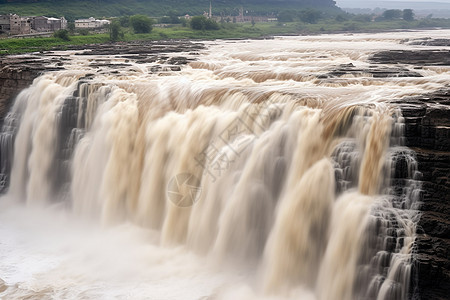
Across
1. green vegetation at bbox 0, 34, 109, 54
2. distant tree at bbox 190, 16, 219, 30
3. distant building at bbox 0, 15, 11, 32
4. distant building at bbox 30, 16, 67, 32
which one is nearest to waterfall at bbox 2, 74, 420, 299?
green vegetation at bbox 0, 34, 109, 54

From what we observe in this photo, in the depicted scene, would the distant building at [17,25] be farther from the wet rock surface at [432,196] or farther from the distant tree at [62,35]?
the wet rock surface at [432,196]

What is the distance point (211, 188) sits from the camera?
65.1ft

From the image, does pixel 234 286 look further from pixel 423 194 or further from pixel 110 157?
pixel 110 157

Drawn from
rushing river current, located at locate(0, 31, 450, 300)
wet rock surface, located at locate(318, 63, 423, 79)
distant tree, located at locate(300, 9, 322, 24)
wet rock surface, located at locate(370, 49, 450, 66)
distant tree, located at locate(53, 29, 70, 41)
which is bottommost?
rushing river current, located at locate(0, 31, 450, 300)

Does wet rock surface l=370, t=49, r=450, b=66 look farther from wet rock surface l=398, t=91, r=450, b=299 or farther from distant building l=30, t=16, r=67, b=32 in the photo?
distant building l=30, t=16, r=67, b=32

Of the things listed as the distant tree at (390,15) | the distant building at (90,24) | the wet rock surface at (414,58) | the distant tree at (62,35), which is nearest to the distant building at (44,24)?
the distant building at (90,24)

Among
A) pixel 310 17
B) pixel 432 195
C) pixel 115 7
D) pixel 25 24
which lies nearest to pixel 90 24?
pixel 25 24

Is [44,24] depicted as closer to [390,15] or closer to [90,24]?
[90,24]

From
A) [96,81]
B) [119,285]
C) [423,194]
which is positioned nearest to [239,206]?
[119,285]

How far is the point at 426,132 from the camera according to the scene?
15.8 m

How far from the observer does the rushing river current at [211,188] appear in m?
15.7

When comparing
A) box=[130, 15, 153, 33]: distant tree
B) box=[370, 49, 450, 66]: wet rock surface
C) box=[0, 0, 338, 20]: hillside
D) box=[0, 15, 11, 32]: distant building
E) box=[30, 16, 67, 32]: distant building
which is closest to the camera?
box=[370, 49, 450, 66]: wet rock surface

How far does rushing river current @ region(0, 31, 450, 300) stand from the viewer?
15.7 m

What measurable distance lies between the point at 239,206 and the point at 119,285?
4.49 m
